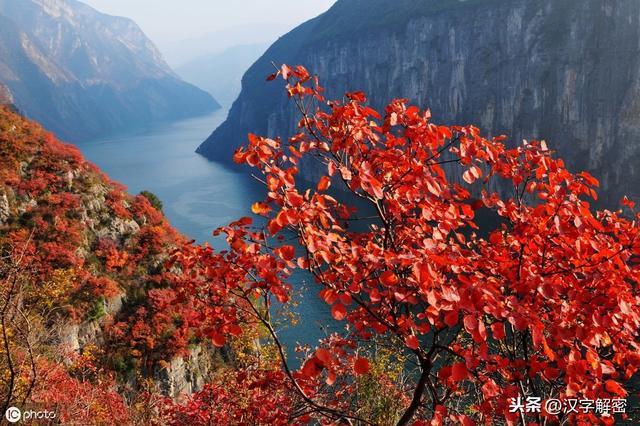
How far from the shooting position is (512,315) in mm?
3721

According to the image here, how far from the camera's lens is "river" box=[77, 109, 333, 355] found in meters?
41.7

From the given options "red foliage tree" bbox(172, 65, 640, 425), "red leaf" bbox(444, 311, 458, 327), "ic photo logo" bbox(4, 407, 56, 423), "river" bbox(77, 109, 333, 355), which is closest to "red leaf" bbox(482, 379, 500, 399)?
"red foliage tree" bbox(172, 65, 640, 425)

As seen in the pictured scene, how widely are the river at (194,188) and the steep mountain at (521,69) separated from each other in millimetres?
47938

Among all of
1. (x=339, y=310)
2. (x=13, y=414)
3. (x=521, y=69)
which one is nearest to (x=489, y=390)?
(x=339, y=310)

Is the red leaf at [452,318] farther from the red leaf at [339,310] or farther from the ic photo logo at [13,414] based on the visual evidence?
the ic photo logo at [13,414]

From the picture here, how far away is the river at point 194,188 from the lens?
41719mm

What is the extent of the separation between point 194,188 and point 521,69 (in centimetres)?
7513

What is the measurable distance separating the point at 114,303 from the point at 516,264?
2329 cm

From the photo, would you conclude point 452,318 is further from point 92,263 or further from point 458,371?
point 92,263

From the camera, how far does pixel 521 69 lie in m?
92.2

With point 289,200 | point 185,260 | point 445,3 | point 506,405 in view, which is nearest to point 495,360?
point 506,405

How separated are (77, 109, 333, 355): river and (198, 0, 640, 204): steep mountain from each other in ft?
157

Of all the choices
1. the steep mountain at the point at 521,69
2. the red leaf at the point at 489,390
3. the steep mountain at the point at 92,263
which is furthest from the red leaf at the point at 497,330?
the steep mountain at the point at 521,69

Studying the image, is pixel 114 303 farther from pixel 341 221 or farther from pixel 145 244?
pixel 341 221
